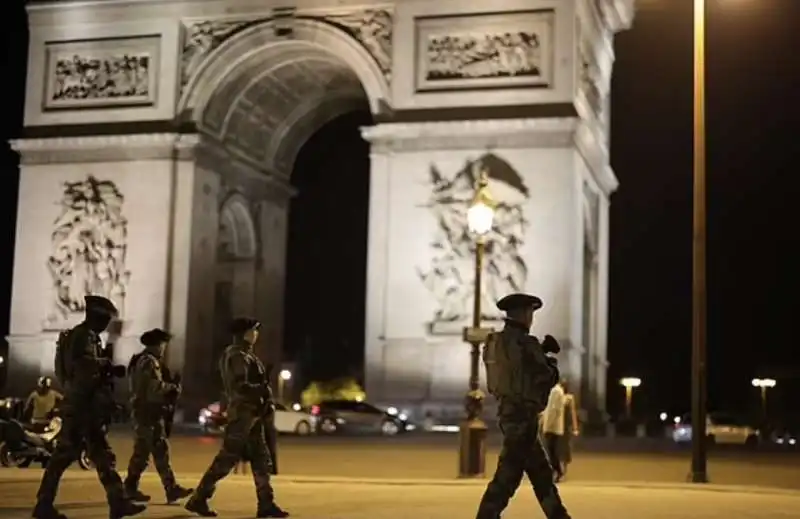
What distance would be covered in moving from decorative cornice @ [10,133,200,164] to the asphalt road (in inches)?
345

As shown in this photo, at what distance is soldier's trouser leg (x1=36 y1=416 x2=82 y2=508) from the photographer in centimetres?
1267

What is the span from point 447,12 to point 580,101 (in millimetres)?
4290

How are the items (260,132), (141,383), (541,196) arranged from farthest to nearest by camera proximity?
(260,132)
(541,196)
(141,383)

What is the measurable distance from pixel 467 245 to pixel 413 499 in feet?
69.1

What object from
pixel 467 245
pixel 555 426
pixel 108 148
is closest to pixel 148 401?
pixel 555 426

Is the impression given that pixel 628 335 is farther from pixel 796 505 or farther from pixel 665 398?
pixel 796 505

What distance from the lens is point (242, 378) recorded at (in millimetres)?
13531

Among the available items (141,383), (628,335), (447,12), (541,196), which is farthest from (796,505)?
(628,335)

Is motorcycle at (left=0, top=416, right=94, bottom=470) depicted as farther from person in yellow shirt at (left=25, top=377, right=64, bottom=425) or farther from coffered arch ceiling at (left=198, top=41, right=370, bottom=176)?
coffered arch ceiling at (left=198, top=41, right=370, bottom=176)

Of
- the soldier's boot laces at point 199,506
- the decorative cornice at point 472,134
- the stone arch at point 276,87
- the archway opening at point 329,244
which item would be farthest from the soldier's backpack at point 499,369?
the archway opening at point 329,244

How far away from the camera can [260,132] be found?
46000 mm

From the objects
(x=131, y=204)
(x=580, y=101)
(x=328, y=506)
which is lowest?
(x=328, y=506)

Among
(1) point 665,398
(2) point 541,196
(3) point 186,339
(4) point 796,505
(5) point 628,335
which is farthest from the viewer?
(1) point 665,398

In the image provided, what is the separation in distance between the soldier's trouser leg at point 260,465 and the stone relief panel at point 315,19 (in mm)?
26129
